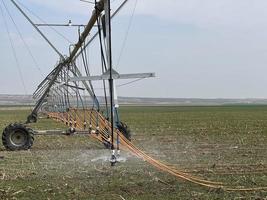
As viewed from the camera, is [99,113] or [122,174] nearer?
[122,174]

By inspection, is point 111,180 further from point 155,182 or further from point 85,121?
point 85,121

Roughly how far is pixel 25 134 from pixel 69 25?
405cm

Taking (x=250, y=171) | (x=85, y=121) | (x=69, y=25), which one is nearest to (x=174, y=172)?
(x=250, y=171)

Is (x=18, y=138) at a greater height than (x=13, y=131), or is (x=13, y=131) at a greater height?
(x=13, y=131)

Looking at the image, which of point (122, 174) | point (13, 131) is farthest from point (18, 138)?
point (122, 174)

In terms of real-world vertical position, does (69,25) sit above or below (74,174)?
above

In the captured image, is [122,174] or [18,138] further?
[18,138]

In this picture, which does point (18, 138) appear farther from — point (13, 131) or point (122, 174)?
point (122, 174)

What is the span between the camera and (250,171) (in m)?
11.7

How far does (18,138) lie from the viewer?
17375 millimetres

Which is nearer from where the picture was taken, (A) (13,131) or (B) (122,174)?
(B) (122,174)

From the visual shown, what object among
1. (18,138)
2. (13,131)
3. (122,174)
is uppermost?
(13,131)

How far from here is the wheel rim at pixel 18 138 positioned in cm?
1731

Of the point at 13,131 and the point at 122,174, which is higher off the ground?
the point at 13,131
